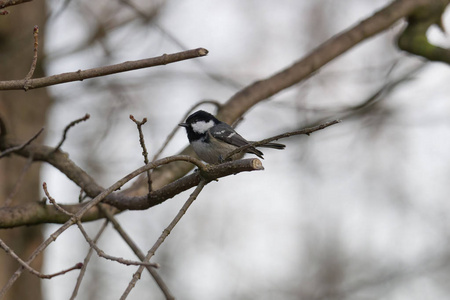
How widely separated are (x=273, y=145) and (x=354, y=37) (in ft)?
5.36

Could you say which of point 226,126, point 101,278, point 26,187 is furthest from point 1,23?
point 101,278

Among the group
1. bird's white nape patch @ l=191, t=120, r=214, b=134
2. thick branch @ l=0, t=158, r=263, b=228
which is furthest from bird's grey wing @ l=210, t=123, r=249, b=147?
thick branch @ l=0, t=158, r=263, b=228

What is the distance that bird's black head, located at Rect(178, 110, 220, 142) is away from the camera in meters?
4.52

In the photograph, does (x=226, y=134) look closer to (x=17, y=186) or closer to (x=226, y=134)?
(x=226, y=134)

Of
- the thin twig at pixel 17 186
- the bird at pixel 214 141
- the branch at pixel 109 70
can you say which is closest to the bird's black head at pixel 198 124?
the bird at pixel 214 141

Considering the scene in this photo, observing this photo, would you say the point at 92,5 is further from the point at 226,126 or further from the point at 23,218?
the point at 23,218

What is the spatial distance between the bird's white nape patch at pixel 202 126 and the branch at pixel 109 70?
6.66 feet

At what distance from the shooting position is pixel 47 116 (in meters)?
6.29

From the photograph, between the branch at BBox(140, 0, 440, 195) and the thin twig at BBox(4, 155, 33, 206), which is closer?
the thin twig at BBox(4, 155, 33, 206)

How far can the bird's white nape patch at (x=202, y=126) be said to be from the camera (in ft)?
14.9

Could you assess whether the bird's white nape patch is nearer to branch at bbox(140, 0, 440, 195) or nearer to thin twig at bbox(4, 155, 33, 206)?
branch at bbox(140, 0, 440, 195)

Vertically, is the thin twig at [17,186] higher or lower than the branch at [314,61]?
lower

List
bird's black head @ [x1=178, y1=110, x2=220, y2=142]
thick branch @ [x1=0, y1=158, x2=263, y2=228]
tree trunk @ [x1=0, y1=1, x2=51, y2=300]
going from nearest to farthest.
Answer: thick branch @ [x1=0, y1=158, x2=263, y2=228] < bird's black head @ [x1=178, y1=110, x2=220, y2=142] < tree trunk @ [x1=0, y1=1, x2=51, y2=300]

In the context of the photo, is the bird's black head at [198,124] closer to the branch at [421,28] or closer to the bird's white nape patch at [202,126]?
the bird's white nape patch at [202,126]
